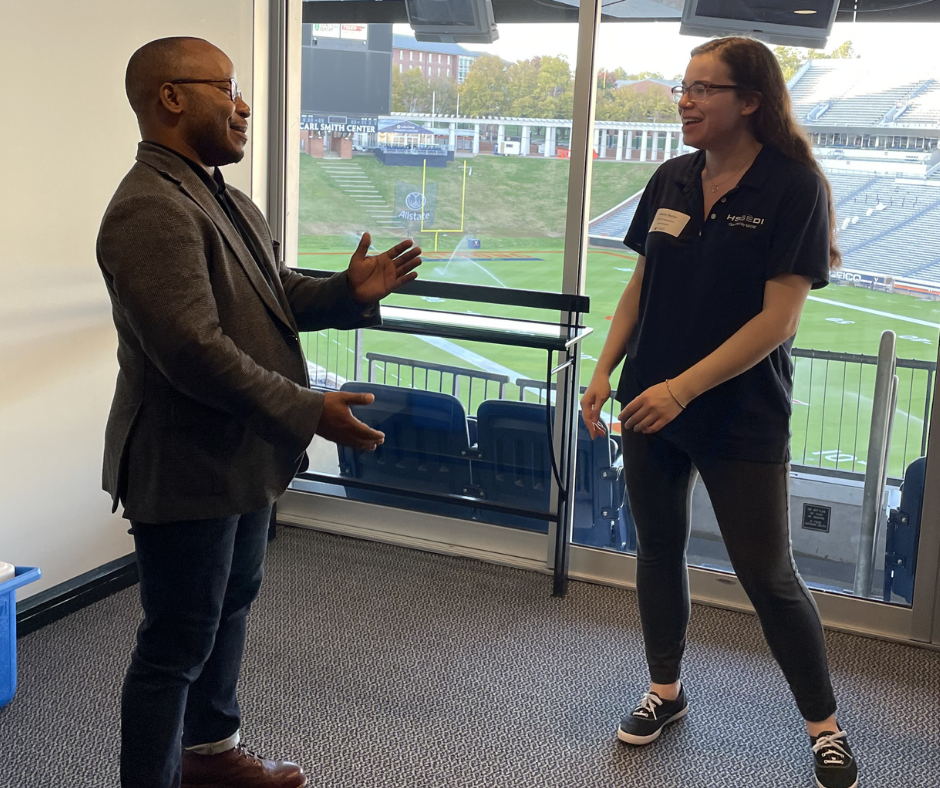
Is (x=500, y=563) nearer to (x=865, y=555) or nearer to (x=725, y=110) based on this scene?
(x=865, y=555)

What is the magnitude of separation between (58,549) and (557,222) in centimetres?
180

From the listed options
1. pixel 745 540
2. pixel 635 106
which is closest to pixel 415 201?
Answer: pixel 635 106

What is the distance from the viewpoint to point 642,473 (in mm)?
2039

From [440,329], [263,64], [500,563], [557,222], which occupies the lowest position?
[500,563]

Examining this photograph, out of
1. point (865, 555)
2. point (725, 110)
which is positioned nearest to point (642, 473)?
point (725, 110)

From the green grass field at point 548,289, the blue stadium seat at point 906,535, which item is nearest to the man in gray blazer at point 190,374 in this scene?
the green grass field at point 548,289

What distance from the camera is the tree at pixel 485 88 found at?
300 cm

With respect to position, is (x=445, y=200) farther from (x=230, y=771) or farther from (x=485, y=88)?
(x=230, y=771)

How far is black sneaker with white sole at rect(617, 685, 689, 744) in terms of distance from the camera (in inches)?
83.9

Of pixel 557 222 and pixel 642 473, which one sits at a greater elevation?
pixel 557 222

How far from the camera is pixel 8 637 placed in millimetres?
2178

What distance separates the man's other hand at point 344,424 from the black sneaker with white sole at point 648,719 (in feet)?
3.67

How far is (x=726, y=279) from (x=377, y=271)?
0.69 m

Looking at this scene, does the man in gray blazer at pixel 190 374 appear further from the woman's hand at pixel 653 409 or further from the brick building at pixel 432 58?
the brick building at pixel 432 58
